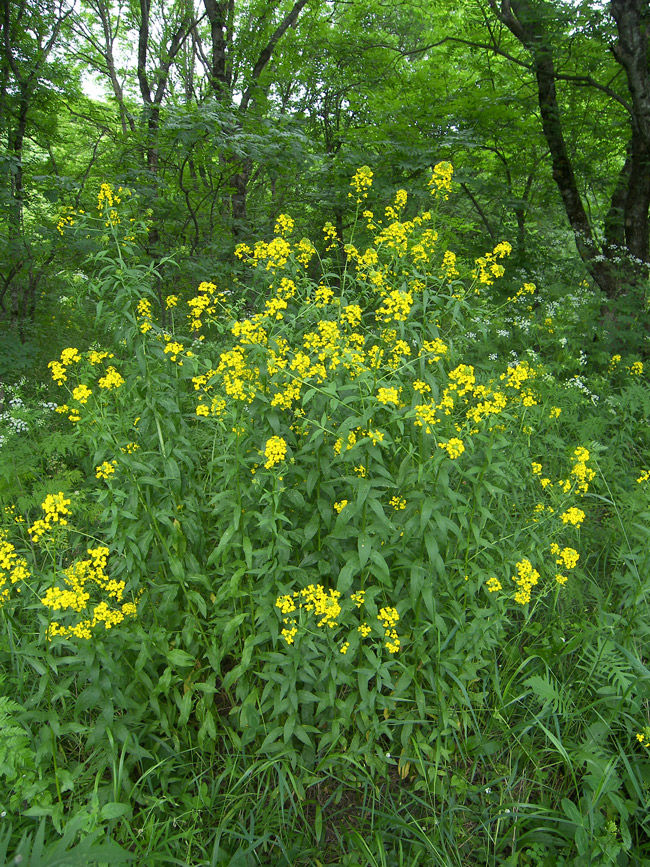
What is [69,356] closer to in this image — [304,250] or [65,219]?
[65,219]

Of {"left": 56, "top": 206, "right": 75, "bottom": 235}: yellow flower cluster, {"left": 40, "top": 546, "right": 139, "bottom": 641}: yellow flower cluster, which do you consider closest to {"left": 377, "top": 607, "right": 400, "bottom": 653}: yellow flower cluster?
{"left": 40, "top": 546, "right": 139, "bottom": 641}: yellow flower cluster

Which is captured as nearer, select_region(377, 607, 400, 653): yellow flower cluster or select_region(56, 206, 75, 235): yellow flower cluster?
select_region(377, 607, 400, 653): yellow flower cluster

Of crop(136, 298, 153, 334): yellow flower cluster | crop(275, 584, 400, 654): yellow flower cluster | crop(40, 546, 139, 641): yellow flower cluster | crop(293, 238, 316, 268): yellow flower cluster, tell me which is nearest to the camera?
crop(40, 546, 139, 641): yellow flower cluster

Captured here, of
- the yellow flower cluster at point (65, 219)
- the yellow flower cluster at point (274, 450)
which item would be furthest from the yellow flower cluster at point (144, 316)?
the yellow flower cluster at point (274, 450)

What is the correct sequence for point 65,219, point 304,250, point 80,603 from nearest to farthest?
point 80,603 < point 65,219 < point 304,250

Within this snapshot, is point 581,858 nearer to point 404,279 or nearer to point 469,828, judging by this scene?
point 469,828

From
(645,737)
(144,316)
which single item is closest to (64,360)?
→ (144,316)

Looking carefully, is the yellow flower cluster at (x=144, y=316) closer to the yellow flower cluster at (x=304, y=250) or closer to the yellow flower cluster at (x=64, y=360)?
the yellow flower cluster at (x=64, y=360)

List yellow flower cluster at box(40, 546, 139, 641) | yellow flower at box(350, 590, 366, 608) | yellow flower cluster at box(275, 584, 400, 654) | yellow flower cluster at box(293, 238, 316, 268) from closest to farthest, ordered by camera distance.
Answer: yellow flower cluster at box(40, 546, 139, 641) < yellow flower cluster at box(275, 584, 400, 654) < yellow flower at box(350, 590, 366, 608) < yellow flower cluster at box(293, 238, 316, 268)

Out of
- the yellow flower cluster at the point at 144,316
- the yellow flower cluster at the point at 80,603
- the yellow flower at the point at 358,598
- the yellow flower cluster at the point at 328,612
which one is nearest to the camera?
the yellow flower cluster at the point at 80,603

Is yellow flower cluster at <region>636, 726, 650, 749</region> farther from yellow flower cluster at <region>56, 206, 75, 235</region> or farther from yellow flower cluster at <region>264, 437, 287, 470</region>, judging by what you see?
yellow flower cluster at <region>56, 206, 75, 235</region>

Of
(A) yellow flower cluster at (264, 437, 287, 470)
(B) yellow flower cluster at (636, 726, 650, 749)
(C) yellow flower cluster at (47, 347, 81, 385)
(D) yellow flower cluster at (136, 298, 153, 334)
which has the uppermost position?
(D) yellow flower cluster at (136, 298, 153, 334)

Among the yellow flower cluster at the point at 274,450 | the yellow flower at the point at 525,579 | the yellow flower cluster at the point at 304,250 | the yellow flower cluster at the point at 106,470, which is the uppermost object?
the yellow flower cluster at the point at 304,250

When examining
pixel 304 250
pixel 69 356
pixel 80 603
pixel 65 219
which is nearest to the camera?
pixel 80 603
